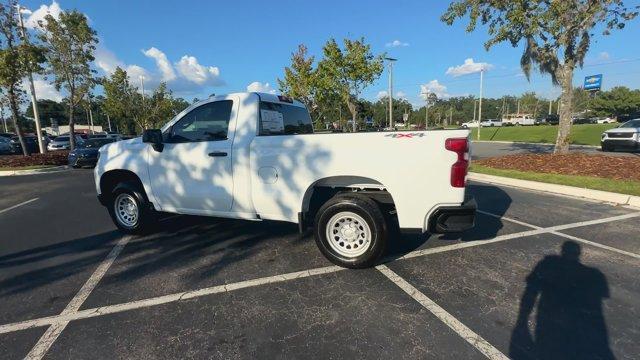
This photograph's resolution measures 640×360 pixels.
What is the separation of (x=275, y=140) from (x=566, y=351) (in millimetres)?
3366

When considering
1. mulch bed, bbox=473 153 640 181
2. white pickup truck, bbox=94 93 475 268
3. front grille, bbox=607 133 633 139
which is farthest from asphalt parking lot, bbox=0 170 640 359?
front grille, bbox=607 133 633 139

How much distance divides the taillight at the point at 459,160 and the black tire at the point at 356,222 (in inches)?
34.8

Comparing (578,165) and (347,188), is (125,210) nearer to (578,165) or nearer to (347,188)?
(347,188)

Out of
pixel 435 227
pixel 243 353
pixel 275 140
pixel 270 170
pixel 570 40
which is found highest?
pixel 570 40

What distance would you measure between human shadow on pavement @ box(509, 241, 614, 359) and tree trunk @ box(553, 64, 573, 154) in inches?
419

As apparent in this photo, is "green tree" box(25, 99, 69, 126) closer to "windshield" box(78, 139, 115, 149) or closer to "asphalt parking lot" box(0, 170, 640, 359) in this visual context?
"windshield" box(78, 139, 115, 149)

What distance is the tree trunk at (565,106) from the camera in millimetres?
12344

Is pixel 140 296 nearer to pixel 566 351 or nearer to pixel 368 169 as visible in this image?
pixel 368 169

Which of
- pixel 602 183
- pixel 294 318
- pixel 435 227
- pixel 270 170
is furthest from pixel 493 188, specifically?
pixel 294 318

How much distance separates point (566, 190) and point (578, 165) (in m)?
3.68

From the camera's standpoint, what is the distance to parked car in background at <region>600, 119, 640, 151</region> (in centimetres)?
1612

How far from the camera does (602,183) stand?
8.49 meters

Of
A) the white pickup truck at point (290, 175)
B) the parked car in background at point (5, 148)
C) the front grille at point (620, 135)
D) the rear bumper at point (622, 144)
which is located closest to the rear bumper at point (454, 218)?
the white pickup truck at point (290, 175)

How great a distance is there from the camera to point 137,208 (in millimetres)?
5410
